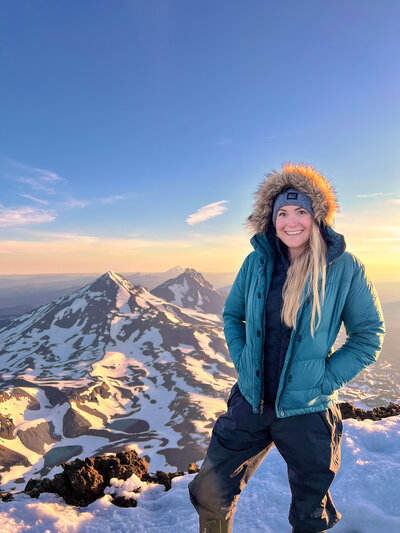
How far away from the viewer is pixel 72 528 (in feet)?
16.6

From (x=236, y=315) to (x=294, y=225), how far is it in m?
1.48

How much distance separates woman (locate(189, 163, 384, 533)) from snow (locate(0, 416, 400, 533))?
184 cm

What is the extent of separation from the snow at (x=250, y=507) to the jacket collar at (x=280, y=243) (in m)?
4.39

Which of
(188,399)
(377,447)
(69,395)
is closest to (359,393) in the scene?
(188,399)

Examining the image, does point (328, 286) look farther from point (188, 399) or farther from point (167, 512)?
point (188, 399)

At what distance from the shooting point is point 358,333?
11.6 ft

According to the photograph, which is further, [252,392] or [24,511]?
[24,511]

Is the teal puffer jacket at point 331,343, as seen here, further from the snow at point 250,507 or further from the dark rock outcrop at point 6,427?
the dark rock outcrop at point 6,427

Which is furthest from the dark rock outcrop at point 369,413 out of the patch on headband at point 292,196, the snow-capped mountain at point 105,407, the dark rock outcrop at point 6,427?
the dark rock outcrop at point 6,427

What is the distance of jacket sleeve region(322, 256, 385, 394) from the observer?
342cm

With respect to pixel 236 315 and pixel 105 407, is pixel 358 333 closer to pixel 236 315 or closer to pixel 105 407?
pixel 236 315

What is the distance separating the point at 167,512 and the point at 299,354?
174 inches

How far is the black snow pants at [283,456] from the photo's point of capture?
344cm

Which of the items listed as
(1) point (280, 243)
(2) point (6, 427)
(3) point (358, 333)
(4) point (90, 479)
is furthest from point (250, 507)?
(2) point (6, 427)
